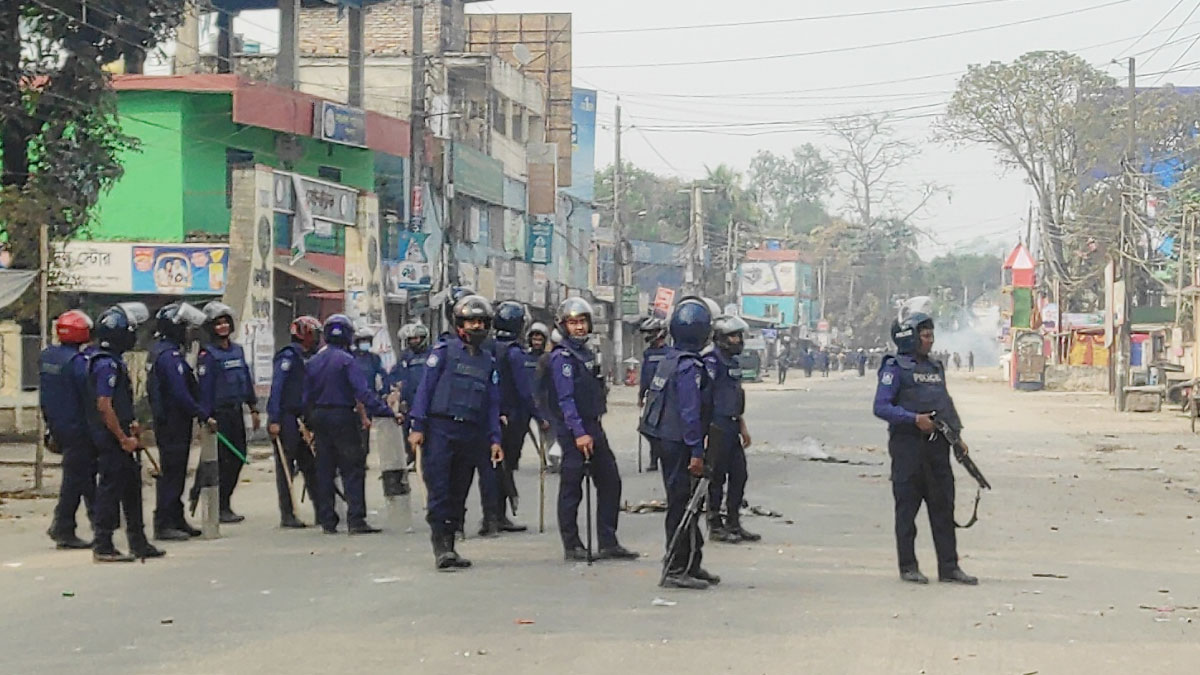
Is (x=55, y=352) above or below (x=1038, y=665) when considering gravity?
above

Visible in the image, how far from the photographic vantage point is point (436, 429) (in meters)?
11.4

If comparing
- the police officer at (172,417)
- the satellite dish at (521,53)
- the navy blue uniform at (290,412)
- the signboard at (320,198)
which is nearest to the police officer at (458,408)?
the police officer at (172,417)

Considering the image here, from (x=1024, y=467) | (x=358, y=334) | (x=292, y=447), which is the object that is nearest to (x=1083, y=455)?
(x=1024, y=467)

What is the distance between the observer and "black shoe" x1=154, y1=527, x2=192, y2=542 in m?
13.2

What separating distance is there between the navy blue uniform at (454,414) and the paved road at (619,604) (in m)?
0.65

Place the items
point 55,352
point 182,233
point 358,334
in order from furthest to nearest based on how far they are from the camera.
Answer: point 182,233 < point 358,334 < point 55,352

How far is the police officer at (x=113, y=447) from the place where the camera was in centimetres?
1130

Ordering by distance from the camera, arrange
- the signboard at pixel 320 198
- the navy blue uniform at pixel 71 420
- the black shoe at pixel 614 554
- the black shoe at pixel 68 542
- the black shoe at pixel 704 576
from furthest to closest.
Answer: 1. the signboard at pixel 320 198
2. the black shoe at pixel 68 542
3. the navy blue uniform at pixel 71 420
4. the black shoe at pixel 614 554
5. the black shoe at pixel 704 576

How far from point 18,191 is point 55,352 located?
12.0 metres

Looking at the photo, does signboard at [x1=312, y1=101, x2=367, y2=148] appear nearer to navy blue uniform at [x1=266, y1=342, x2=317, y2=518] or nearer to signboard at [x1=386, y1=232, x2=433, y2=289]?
signboard at [x1=386, y1=232, x2=433, y2=289]

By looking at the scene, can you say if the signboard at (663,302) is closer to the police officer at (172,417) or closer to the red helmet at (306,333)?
the red helmet at (306,333)

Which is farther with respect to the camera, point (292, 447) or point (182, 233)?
point (182, 233)

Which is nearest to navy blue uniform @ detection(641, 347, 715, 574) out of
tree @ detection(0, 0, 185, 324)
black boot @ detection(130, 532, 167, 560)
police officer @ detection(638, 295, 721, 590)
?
police officer @ detection(638, 295, 721, 590)

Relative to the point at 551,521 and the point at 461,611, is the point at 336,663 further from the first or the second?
the point at 551,521
